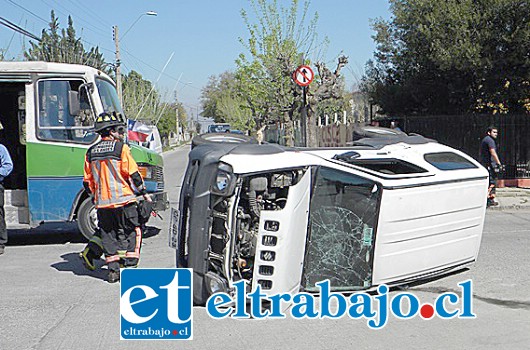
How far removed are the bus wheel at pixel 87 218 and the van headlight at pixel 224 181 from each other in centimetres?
471

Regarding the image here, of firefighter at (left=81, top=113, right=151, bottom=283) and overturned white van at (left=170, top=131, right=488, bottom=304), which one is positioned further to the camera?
firefighter at (left=81, top=113, right=151, bottom=283)

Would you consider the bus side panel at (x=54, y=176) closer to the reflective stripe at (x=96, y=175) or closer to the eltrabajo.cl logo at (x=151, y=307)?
the reflective stripe at (x=96, y=175)

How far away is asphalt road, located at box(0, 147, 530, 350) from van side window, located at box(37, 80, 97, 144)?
78.7 inches

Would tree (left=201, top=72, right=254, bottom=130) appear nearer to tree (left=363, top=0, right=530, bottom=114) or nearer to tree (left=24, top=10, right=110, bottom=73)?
tree (left=24, top=10, right=110, bottom=73)

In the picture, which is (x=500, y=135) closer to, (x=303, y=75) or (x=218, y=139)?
(x=303, y=75)

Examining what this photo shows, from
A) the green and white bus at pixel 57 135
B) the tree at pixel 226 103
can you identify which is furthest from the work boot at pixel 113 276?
the tree at pixel 226 103

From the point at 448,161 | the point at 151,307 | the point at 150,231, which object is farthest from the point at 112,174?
the point at 150,231

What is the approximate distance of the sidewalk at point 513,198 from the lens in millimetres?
14305

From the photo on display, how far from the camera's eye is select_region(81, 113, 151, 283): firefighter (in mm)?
7422

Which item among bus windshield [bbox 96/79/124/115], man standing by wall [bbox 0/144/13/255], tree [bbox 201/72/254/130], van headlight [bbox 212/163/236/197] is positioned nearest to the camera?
van headlight [bbox 212/163/236/197]

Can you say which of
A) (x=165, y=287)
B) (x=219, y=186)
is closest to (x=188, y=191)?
(x=219, y=186)

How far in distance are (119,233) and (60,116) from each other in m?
3.21

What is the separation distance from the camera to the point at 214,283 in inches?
235

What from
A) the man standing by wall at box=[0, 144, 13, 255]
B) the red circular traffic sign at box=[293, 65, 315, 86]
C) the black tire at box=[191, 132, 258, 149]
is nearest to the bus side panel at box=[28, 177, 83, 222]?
the man standing by wall at box=[0, 144, 13, 255]
